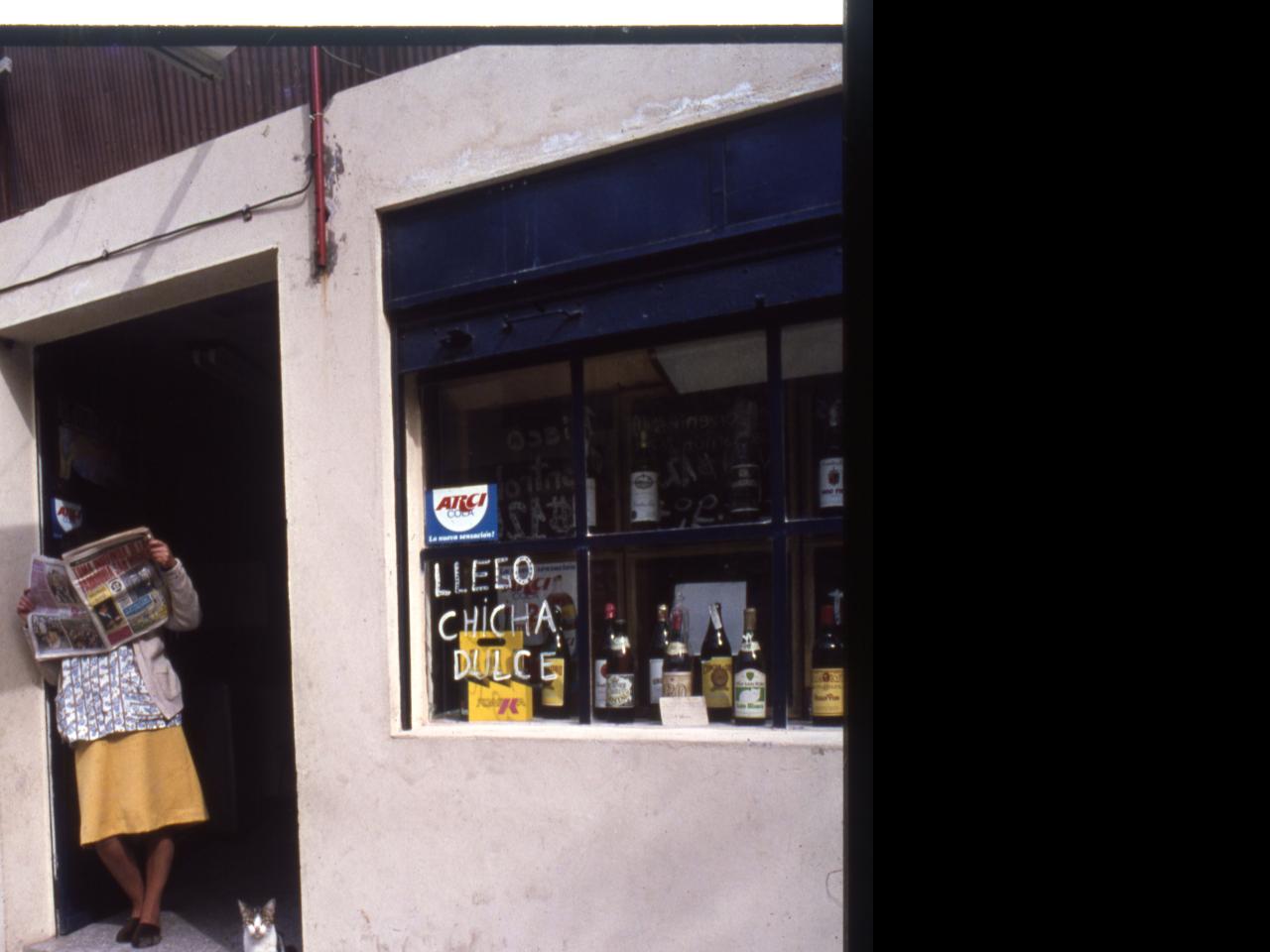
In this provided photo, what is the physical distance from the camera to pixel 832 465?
341 centimetres

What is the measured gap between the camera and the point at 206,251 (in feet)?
14.3

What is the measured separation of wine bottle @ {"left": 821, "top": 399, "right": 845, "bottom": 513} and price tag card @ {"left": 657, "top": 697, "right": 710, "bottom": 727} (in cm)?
82

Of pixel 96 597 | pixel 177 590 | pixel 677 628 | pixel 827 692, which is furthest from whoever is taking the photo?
pixel 177 590

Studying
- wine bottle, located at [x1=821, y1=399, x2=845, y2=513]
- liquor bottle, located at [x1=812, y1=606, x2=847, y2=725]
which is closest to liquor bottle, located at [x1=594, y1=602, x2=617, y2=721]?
liquor bottle, located at [x1=812, y1=606, x2=847, y2=725]

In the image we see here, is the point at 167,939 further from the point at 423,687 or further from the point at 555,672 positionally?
the point at 555,672

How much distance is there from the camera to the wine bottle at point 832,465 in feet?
11.1

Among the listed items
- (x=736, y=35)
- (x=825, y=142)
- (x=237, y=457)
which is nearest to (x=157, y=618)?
(x=237, y=457)

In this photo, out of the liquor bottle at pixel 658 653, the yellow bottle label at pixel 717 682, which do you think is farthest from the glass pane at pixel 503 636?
the yellow bottle label at pixel 717 682

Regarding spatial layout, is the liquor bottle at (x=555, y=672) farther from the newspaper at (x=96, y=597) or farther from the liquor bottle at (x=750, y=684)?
the newspaper at (x=96, y=597)

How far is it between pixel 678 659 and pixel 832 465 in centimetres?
90

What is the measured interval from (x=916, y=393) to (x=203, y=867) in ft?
19.3

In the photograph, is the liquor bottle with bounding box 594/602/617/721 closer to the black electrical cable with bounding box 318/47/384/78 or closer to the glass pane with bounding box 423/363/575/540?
the glass pane with bounding box 423/363/575/540

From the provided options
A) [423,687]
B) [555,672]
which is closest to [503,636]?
[555,672]

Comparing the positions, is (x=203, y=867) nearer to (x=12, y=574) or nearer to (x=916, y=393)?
(x=12, y=574)
